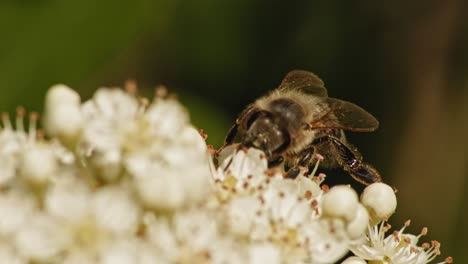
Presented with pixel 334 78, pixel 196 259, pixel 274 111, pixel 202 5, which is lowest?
pixel 196 259

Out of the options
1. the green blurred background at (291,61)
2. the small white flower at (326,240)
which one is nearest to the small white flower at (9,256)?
the small white flower at (326,240)

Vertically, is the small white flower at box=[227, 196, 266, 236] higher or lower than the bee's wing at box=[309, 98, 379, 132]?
lower

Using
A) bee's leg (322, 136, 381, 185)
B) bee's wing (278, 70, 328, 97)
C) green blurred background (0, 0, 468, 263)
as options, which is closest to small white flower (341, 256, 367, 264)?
bee's leg (322, 136, 381, 185)

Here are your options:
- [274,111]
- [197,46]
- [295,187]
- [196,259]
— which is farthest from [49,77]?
[196,259]

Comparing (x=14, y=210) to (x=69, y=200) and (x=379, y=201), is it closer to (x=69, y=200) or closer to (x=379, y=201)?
(x=69, y=200)

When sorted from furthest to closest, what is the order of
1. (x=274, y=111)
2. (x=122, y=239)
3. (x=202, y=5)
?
(x=202, y=5)
(x=274, y=111)
(x=122, y=239)

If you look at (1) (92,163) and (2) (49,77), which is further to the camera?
(2) (49,77)

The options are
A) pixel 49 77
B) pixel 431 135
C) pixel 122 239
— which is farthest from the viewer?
pixel 431 135

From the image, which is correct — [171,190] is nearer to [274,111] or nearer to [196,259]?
[196,259]

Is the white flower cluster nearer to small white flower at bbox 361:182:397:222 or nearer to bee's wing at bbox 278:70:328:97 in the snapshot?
small white flower at bbox 361:182:397:222
